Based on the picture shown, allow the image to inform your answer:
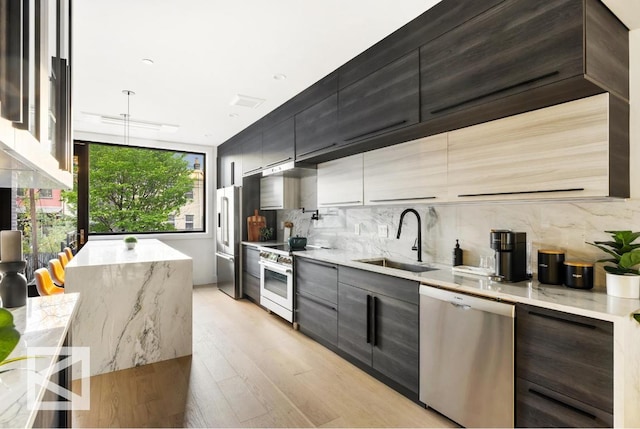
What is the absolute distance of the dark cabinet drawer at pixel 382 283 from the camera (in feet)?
7.39

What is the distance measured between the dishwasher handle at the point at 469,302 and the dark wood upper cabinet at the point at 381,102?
1.13 meters

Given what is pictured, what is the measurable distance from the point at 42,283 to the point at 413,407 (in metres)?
3.03

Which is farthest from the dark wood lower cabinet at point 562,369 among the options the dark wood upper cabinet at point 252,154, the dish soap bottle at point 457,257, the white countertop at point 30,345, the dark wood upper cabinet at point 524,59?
the dark wood upper cabinet at point 252,154

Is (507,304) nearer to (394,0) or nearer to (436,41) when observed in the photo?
(436,41)

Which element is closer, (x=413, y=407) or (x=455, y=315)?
(x=455, y=315)

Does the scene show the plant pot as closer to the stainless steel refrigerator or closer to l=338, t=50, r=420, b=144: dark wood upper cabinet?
l=338, t=50, r=420, b=144: dark wood upper cabinet

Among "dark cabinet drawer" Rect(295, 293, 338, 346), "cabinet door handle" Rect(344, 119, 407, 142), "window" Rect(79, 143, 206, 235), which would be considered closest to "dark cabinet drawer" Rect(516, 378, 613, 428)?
"dark cabinet drawer" Rect(295, 293, 338, 346)

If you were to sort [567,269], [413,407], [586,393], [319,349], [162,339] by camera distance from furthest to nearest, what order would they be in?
[319,349]
[162,339]
[413,407]
[567,269]
[586,393]

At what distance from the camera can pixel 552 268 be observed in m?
1.92

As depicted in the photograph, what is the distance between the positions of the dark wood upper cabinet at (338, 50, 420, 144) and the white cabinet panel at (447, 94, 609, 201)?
0.40m

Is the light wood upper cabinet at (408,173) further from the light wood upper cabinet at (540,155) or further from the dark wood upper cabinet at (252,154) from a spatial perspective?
the dark wood upper cabinet at (252,154)

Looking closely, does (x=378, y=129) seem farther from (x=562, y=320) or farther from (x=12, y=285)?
(x=12, y=285)

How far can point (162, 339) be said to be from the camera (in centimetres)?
295

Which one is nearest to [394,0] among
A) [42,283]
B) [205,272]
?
[42,283]
